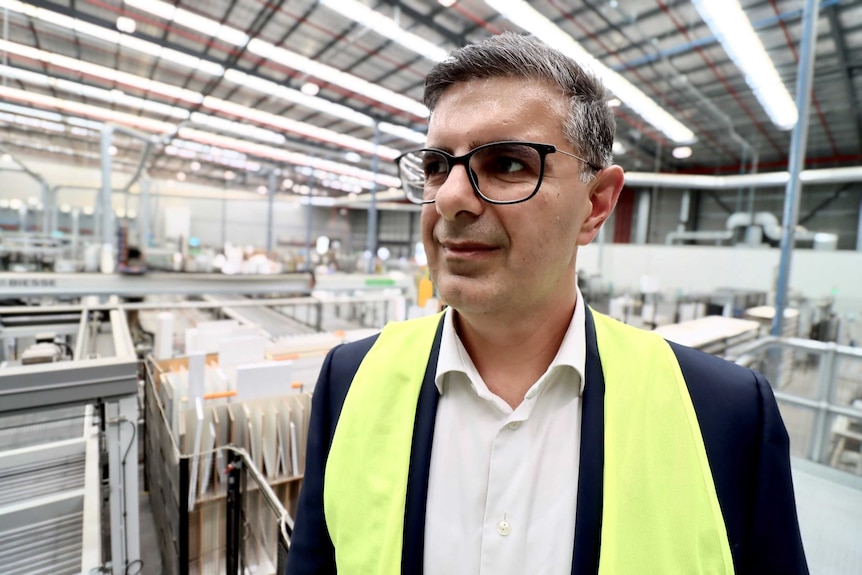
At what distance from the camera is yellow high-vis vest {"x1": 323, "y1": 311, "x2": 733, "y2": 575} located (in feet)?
2.13

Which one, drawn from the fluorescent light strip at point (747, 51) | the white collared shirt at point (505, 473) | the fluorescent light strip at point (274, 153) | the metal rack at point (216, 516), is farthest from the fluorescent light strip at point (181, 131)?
the white collared shirt at point (505, 473)

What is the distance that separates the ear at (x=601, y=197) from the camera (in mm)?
806

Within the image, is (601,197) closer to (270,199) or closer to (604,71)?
(604,71)

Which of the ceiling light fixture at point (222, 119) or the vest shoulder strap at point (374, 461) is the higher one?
the ceiling light fixture at point (222, 119)

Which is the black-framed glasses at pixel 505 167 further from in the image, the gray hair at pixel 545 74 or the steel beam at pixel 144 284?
the steel beam at pixel 144 284

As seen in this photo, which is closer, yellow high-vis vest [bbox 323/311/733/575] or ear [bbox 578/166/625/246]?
yellow high-vis vest [bbox 323/311/733/575]

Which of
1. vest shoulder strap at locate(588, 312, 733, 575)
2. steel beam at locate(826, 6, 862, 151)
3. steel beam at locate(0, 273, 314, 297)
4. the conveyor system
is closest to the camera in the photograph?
vest shoulder strap at locate(588, 312, 733, 575)

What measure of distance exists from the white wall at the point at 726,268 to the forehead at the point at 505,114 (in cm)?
638

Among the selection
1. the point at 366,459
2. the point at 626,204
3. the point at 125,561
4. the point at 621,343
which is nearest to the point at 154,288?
the point at 125,561

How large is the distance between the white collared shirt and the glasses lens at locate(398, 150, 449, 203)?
33 centimetres

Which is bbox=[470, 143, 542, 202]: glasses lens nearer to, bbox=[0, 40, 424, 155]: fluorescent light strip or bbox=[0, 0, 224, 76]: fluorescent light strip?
bbox=[0, 40, 424, 155]: fluorescent light strip

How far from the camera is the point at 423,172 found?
37.4 inches

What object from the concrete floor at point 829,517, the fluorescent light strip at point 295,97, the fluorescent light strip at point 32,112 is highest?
the fluorescent light strip at point 295,97

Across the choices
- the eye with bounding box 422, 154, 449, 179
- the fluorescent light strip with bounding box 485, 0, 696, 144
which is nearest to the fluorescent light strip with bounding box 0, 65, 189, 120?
the fluorescent light strip with bounding box 485, 0, 696, 144
